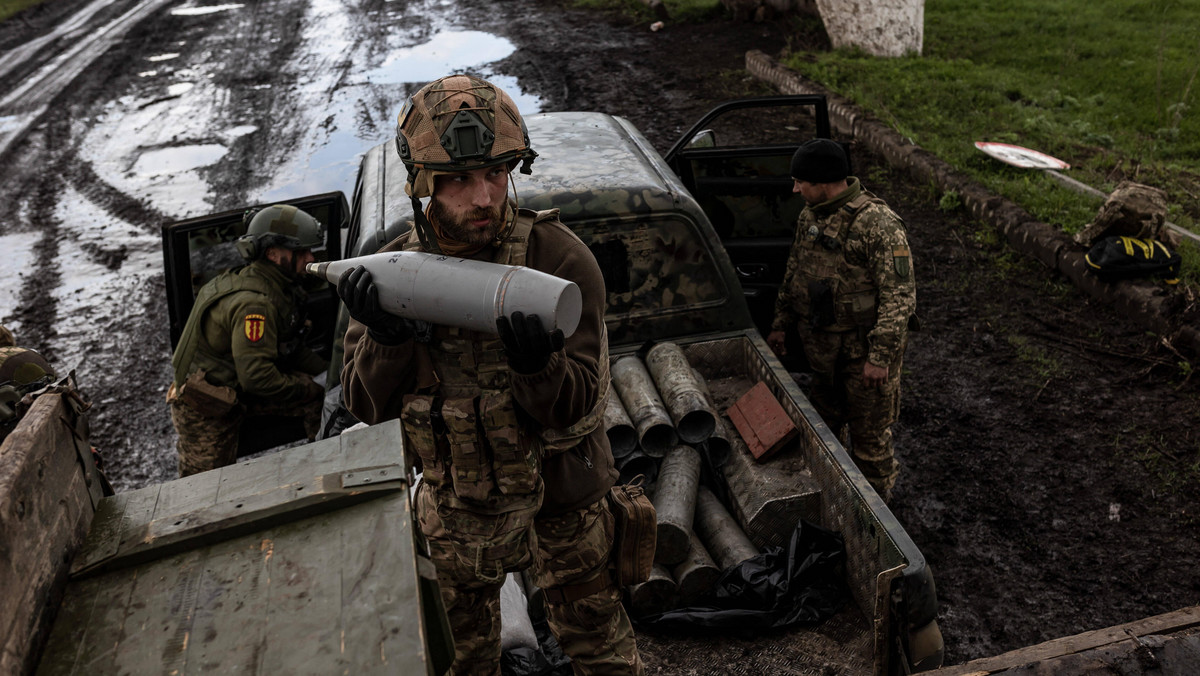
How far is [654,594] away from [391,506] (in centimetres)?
173

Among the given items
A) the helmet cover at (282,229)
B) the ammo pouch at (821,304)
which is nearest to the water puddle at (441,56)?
the helmet cover at (282,229)

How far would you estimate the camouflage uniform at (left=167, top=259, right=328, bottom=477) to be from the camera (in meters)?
4.66

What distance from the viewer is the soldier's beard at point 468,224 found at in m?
2.59

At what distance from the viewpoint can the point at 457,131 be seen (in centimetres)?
248

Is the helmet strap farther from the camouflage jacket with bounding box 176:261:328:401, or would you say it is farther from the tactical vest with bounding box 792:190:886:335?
the tactical vest with bounding box 792:190:886:335

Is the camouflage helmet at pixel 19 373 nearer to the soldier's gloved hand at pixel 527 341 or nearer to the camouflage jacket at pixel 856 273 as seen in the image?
the soldier's gloved hand at pixel 527 341

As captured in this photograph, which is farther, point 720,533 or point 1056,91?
point 1056,91

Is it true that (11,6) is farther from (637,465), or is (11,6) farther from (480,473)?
(480,473)

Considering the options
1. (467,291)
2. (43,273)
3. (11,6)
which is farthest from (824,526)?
(11,6)

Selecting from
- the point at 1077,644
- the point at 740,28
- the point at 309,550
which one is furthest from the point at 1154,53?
the point at 309,550

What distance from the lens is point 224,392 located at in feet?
15.5

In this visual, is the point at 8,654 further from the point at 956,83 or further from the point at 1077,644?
the point at 956,83

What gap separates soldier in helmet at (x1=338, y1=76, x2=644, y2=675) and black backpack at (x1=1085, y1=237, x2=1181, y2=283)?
17.4 feet

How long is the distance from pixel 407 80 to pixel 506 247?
1149 cm
